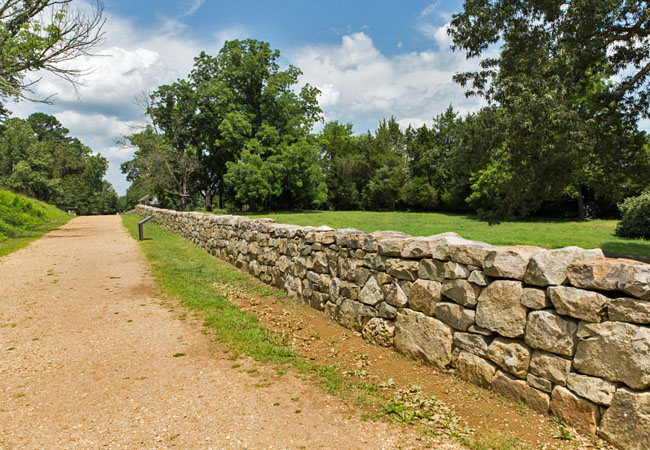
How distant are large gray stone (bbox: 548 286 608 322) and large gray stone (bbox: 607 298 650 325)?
55 mm

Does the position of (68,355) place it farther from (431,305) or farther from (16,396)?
(431,305)

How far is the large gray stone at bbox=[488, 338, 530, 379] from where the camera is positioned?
10.0 ft

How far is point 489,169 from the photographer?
26.1 m

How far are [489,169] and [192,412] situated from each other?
26722 millimetres

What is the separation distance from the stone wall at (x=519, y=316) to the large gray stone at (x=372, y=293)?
0.04ft

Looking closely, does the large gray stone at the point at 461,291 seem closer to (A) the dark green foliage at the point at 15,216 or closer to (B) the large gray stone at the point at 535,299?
(B) the large gray stone at the point at 535,299

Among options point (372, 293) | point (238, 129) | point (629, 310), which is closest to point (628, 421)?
point (629, 310)

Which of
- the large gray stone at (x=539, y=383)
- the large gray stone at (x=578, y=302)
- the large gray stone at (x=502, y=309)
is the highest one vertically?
the large gray stone at (x=578, y=302)

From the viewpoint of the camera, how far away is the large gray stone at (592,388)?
2.55 meters

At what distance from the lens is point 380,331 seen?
4.46 meters

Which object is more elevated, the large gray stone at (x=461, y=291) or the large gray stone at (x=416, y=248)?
the large gray stone at (x=416, y=248)

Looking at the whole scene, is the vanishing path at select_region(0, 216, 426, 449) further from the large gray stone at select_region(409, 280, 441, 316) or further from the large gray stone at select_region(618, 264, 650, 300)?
the large gray stone at select_region(618, 264, 650, 300)

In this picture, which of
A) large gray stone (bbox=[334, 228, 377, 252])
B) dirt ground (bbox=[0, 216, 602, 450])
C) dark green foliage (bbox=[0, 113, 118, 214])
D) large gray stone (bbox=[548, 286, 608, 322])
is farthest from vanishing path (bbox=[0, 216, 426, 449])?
dark green foliage (bbox=[0, 113, 118, 214])

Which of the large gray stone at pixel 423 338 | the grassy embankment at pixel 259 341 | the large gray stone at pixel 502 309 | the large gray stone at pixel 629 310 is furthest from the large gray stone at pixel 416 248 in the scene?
the large gray stone at pixel 629 310
